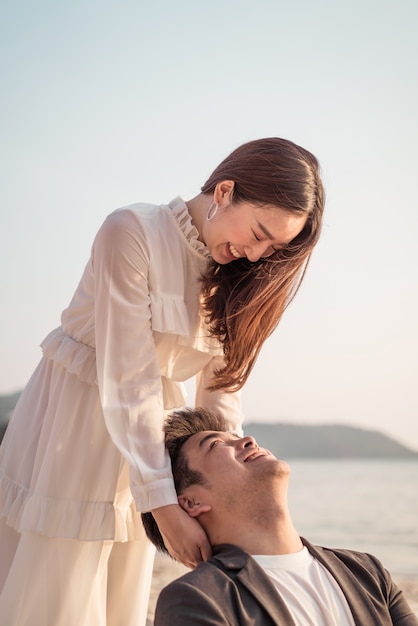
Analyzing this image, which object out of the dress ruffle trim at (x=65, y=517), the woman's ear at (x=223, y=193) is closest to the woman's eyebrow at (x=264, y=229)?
the woman's ear at (x=223, y=193)

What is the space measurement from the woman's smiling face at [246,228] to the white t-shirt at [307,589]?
0.76m

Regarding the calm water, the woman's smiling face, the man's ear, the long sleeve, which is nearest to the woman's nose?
the woman's smiling face

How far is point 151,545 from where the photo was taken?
7.60 ft

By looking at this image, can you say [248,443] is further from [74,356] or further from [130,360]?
[74,356]

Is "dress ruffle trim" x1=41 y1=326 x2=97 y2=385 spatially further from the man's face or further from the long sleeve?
the man's face

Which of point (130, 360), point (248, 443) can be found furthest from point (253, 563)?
point (130, 360)

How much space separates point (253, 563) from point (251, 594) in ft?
0.29

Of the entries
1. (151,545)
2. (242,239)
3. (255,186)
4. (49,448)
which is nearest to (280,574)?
(151,545)

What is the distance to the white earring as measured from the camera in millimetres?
2179

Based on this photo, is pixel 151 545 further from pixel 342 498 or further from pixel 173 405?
pixel 342 498

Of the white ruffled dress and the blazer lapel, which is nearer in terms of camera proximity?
the blazer lapel

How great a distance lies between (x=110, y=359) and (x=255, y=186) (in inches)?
23.0

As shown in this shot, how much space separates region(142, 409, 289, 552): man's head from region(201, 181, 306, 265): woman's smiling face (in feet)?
1.61

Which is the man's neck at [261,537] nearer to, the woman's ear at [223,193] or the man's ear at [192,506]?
the man's ear at [192,506]
